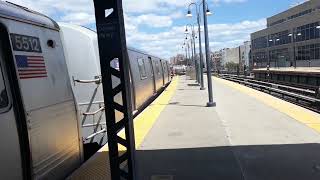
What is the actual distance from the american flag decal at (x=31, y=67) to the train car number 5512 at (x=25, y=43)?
10 centimetres

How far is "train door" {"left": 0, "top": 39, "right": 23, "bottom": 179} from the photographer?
503 cm

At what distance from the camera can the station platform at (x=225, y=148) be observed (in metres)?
7.93

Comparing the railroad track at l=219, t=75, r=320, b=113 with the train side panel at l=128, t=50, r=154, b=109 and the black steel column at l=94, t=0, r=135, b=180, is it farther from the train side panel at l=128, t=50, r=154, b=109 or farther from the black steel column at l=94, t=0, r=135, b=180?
the black steel column at l=94, t=0, r=135, b=180

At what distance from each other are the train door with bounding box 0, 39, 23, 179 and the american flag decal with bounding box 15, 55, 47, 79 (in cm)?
32

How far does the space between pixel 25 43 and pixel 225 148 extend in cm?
515

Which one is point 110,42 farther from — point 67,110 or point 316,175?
point 316,175

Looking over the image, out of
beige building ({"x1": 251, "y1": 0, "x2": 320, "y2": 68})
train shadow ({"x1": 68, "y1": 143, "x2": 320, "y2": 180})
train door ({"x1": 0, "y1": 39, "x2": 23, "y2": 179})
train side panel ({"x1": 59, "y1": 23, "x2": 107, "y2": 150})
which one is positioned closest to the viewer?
train door ({"x1": 0, "y1": 39, "x2": 23, "y2": 179})

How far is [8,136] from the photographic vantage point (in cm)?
517

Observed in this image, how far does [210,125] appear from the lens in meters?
13.7

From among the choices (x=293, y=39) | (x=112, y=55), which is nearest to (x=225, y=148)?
(x=112, y=55)

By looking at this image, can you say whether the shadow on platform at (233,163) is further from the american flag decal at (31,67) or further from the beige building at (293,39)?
the beige building at (293,39)

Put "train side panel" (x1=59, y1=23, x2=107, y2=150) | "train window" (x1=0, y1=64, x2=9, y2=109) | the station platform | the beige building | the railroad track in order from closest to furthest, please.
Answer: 1. "train window" (x1=0, y1=64, x2=9, y2=109)
2. the station platform
3. "train side panel" (x1=59, y1=23, x2=107, y2=150)
4. the railroad track
5. the beige building

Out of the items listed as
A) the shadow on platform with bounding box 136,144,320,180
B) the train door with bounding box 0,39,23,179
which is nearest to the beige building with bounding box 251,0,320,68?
the shadow on platform with bounding box 136,144,320,180

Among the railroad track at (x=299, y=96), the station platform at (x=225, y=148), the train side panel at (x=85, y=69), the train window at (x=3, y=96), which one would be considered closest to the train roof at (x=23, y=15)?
the train window at (x=3, y=96)
